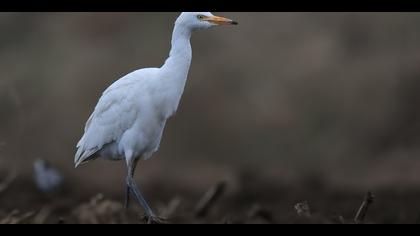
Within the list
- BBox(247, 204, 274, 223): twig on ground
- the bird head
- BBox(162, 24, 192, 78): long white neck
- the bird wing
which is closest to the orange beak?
the bird head

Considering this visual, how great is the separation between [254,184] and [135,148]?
4.94m

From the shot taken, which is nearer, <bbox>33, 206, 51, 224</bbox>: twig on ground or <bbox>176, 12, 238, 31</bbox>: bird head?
<bbox>176, 12, 238, 31</bbox>: bird head

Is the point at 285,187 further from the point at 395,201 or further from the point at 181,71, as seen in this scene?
the point at 181,71

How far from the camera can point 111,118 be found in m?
6.04

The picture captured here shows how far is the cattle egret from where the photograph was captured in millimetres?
5578

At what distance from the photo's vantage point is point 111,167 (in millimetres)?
12695

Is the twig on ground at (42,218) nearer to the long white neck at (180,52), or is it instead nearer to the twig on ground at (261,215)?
the twig on ground at (261,215)

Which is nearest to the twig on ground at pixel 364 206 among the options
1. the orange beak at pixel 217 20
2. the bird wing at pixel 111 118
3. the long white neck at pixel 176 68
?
the orange beak at pixel 217 20

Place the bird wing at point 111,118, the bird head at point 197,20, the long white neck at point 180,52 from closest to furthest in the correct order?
the bird head at point 197,20 → the long white neck at point 180,52 → the bird wing at point 111,118

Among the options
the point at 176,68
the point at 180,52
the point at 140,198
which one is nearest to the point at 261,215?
the point at 140,198

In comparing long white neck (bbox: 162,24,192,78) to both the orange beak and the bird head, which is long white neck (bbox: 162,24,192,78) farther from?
the orange beak

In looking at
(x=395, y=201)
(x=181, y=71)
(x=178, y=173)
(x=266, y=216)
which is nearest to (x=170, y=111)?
(x=181, y=71)

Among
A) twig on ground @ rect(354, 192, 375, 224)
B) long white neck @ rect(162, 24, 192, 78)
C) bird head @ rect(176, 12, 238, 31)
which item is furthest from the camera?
long white neck @ rect(162, 24, 192, 78)

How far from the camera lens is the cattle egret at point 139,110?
5.58m
